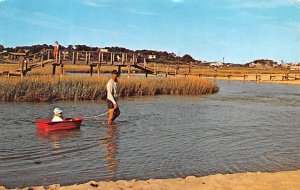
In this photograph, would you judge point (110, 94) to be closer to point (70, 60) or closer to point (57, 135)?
point (57, 135)

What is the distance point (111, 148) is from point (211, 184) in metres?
4.63

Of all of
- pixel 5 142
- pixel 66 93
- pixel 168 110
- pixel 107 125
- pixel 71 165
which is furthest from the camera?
pixel 66 93

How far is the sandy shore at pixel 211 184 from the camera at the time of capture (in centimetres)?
Result: 736

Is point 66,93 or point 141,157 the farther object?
point 66,93

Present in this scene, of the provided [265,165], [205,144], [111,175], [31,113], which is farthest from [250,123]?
[111,175]

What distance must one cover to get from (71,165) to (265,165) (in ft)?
15.8

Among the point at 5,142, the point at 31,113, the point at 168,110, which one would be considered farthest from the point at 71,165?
the point at 168,110

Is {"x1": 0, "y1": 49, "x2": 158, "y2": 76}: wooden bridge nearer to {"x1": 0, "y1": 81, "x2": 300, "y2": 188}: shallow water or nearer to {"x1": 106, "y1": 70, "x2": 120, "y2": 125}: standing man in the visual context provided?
{"x1": 0, "y1": 81, "x2": 300, "y2": 188}: shallow water

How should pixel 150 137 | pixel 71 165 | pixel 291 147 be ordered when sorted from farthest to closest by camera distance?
pixel 150 137 → pixel 291 147 → pixel 71 165

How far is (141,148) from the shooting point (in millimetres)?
11984

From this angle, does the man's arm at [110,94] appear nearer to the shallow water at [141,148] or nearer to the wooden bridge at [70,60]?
the shallow water at [141,148]

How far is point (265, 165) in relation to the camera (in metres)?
10.4

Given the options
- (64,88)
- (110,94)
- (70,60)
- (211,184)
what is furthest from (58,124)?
(70,60)

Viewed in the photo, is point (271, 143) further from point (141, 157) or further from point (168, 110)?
point (168, 110)
